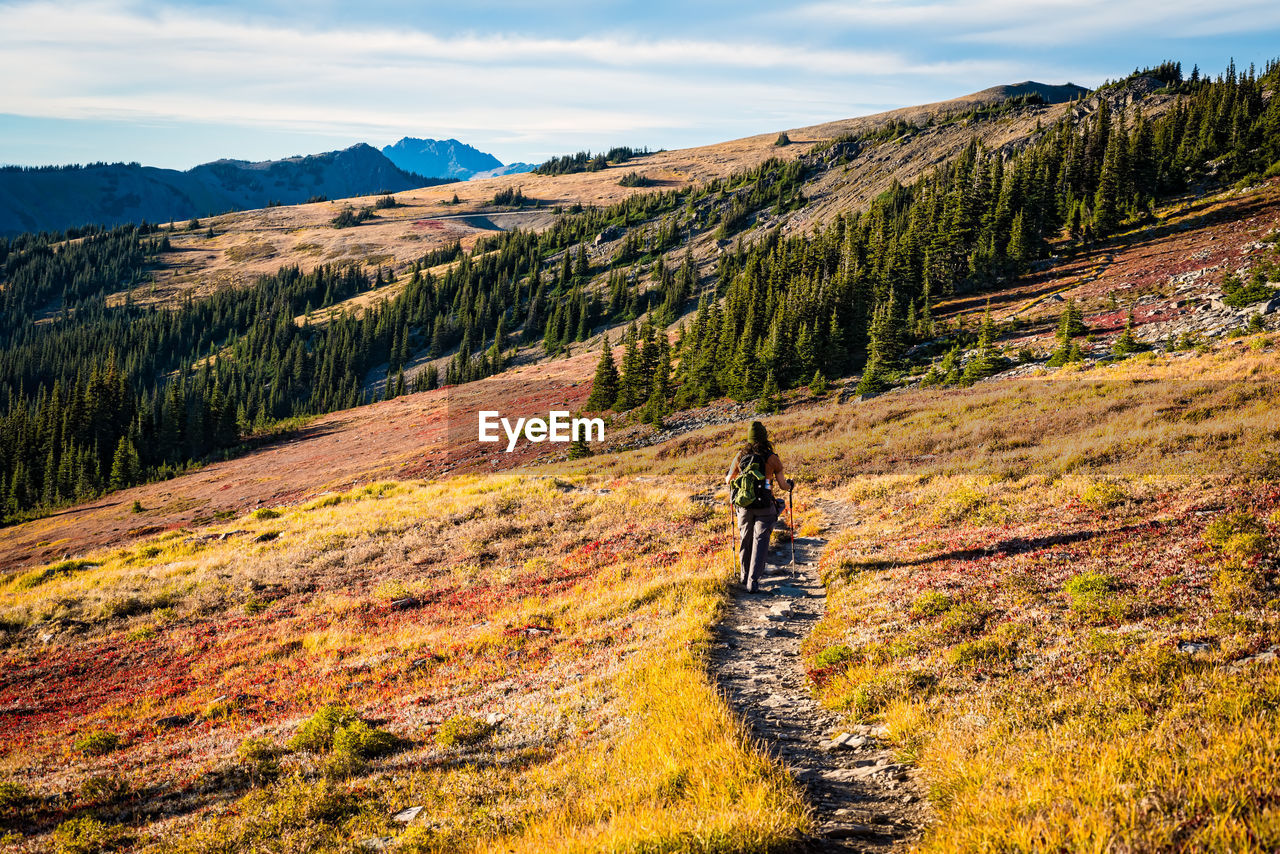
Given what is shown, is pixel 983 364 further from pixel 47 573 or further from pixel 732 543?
Answer: pixel 47 573

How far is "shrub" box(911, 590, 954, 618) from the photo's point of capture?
930cm

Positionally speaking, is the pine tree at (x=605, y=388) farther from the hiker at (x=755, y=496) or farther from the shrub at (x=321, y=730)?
the shrub at (x=321, y=730)

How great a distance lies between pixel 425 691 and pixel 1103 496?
14472 mm

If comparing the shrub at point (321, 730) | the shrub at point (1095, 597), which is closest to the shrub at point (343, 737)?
the shrub at point (321, 730)

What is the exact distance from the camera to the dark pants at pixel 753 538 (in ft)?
39.1

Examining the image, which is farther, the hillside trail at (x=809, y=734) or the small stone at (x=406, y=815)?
the small stone at (x=406, y=815)

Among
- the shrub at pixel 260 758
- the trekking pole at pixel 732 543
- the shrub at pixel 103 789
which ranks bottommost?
the shrub at pixel 103 789

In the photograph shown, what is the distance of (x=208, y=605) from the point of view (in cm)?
1981

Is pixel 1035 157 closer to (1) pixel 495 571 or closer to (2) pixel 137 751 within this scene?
(1) pixel 495 571

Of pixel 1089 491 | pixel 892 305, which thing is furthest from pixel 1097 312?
pixel 1089 491

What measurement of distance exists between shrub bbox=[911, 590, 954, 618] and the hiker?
117 inches

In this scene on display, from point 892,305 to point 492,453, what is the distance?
123 feet

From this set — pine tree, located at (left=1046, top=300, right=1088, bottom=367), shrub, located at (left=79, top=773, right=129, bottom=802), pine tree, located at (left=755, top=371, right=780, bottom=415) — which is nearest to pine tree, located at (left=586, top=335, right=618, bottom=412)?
pine tree, located at (left=755, top=371, right=780, bottom=415)

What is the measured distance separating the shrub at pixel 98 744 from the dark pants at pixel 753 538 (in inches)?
449
